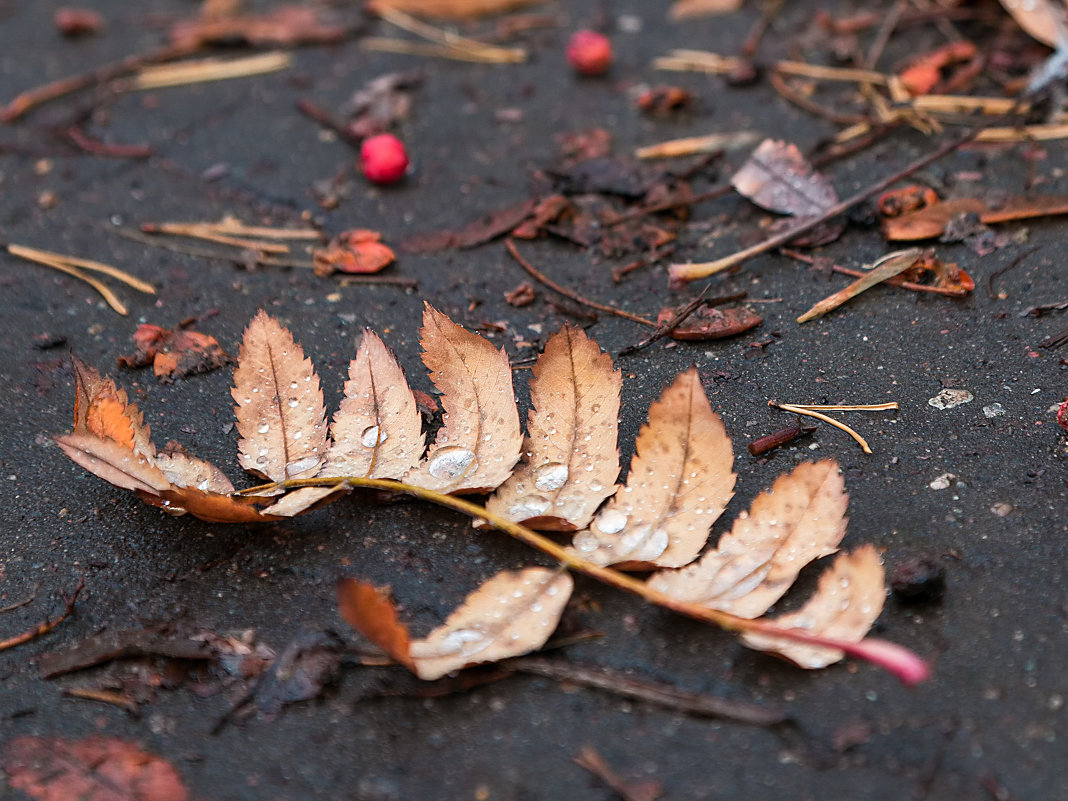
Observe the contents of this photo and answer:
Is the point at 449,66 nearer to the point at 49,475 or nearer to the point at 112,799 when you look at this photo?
the point at 49,475

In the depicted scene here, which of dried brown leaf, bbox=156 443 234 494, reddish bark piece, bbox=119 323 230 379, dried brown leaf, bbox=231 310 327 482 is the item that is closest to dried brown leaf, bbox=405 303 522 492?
dried brown leaf, bbox=231 310 327 482

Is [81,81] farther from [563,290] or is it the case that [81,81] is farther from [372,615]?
[372,615]

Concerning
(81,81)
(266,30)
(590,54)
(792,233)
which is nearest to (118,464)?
(792,233)

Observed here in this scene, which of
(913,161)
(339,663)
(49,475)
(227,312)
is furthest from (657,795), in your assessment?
(913,161)

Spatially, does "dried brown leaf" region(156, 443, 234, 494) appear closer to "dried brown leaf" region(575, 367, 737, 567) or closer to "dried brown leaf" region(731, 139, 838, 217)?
"dried brown leaf" region(575, 367, 737, 567)

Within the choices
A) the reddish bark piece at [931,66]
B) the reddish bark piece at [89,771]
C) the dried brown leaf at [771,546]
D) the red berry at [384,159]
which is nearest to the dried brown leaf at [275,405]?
the reddish bark piece at [89,771]

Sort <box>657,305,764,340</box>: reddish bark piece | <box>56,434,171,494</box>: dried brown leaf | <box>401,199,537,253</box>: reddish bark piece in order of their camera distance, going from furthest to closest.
→ 1. <box>401,199,537,253</box>: reddish bark piece
2. <box>657,305,764,340</box>: reddish bark piece
3. <box>56,434,171,494</box>: dried brown leaf

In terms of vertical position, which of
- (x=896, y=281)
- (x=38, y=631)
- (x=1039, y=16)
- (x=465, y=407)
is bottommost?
(x=38, y=631)
